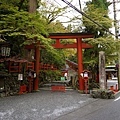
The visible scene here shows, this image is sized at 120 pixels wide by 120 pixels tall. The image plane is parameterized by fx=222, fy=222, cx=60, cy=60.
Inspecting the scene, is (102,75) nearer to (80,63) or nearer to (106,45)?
(80,63)

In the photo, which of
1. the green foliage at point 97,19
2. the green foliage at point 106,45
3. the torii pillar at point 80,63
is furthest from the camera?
the green foliage at point 97,19

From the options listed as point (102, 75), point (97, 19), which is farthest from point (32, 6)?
point (102, 75)

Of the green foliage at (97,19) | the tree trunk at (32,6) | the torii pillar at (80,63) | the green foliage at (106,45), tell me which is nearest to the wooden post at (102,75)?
the green foliage at (106,45)

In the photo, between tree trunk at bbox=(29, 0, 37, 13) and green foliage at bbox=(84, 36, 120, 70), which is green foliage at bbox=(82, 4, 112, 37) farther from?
tree trunk at bbox=(29, 0, 37, 13)

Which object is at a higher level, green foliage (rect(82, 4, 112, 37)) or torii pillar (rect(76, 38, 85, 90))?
green foliage (rect(82, 4, 112, 37))

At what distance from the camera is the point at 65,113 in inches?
380

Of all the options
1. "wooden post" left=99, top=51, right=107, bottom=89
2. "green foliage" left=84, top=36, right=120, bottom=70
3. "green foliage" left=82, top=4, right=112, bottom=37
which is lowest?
"wooden post" left=99, top=51, right=107, bottom=89

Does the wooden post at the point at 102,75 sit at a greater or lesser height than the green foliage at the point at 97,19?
lesser

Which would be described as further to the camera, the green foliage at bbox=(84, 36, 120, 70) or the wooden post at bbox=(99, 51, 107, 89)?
the green foliage at bbox=(84, 36, 120, 70)

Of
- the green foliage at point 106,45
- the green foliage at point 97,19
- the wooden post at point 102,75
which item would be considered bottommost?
the wooden post at point 102,75

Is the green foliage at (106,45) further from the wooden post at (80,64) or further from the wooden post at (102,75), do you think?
the wooden post at (102,75)

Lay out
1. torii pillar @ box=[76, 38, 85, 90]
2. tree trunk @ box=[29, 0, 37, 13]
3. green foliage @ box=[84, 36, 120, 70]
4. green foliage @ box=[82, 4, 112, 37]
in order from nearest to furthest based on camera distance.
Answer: torii pillar @ box=[76, 38, 85, 90] < green foliage @ box=[84, 36, 120, 70] < tree trunk @ box=[29, 0, 37, 13] < green foliage @ box=[82, 4, 112, 37]

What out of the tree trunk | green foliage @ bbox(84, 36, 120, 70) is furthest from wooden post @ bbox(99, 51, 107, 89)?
the tree trunk

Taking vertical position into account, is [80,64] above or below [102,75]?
above
